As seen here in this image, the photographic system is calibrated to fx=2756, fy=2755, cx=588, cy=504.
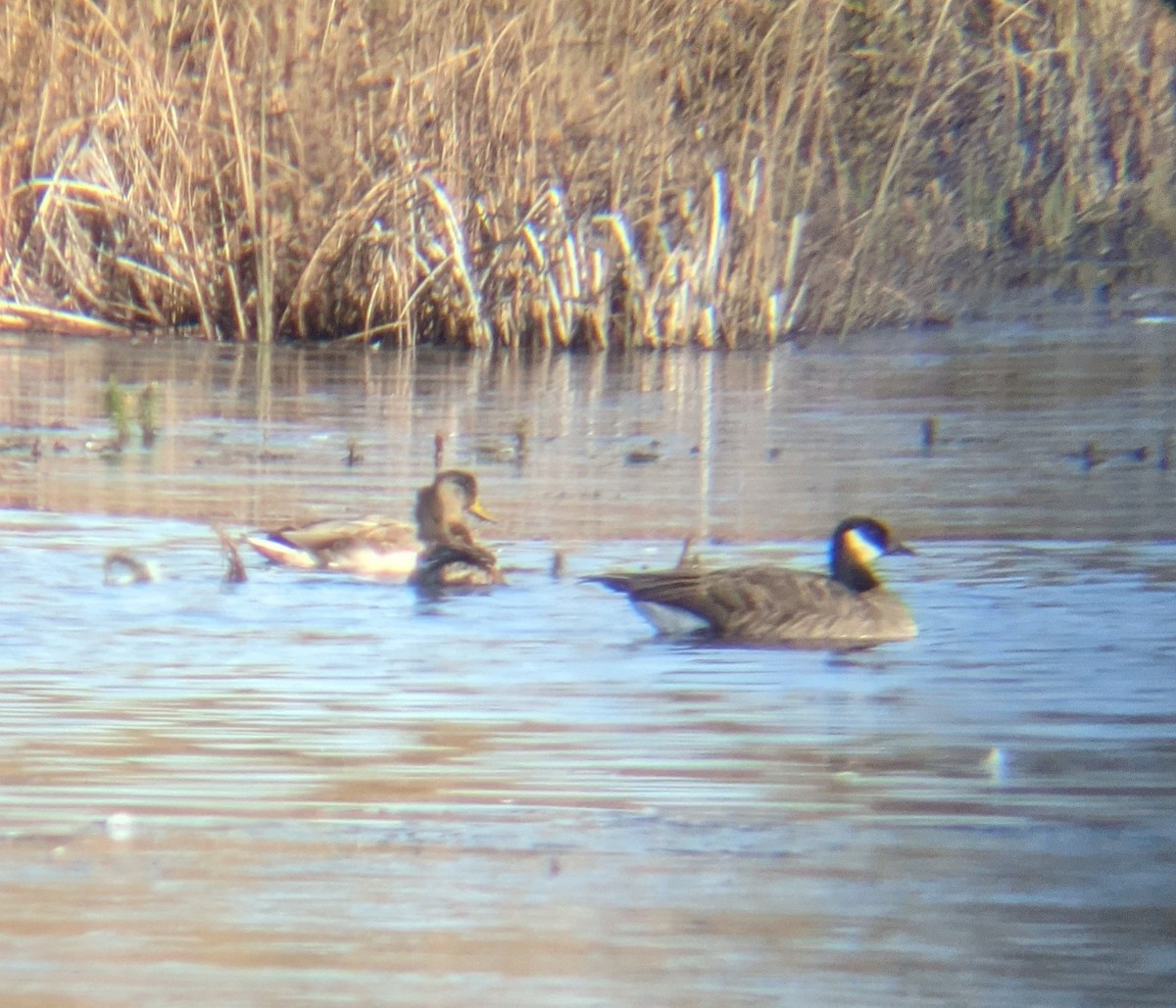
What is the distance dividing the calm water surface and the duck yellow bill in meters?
0.05

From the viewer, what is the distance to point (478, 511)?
9.05 m

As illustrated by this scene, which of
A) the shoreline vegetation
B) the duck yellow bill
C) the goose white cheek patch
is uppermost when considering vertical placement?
the shoreline vegetation

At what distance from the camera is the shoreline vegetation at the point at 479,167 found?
15.1m

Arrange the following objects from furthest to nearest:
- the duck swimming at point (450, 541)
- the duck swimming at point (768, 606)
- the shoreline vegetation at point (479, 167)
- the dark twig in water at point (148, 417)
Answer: the shoreline vegetation at point (479, 167) → the dark twig in water at point (148, 417) → the duck swimming at point (450, 541) → the duck swimming at point (768, 606)

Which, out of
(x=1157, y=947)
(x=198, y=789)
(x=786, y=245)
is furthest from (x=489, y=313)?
(x=1157, y=947)

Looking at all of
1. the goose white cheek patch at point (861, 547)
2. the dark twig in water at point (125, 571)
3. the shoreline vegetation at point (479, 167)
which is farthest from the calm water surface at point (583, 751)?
the shoreline vegetation at point (479, 167)

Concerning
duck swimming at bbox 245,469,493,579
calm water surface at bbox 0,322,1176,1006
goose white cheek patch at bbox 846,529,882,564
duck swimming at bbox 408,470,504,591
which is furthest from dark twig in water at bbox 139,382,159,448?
goose white cheek patch at bbox 846,529,882,564

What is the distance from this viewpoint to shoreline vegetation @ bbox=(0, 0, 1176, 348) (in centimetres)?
1509

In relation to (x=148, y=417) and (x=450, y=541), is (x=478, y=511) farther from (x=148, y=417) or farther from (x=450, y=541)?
(x=148, y=417)

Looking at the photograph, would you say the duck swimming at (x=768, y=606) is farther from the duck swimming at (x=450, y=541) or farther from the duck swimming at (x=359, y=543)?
the duck swimming at (x=359, y=543)

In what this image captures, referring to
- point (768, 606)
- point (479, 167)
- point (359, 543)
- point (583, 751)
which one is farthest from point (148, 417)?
point (583, 751)

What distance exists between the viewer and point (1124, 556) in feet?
26.6

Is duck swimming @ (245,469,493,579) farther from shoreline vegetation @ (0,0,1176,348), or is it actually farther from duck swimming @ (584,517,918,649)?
shoreline vegetation @ (0,0,1176,348)

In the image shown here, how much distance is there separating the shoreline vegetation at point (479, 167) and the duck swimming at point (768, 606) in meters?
7.98
